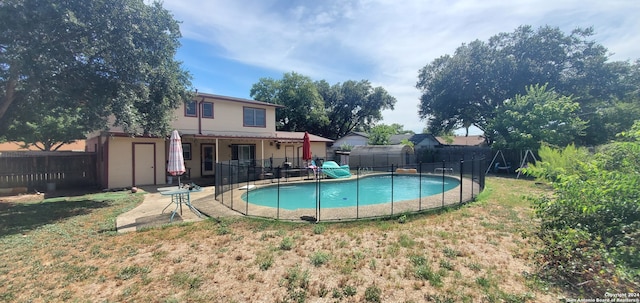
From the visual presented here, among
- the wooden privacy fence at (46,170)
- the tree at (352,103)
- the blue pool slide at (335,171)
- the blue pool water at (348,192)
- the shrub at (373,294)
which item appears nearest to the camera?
the shrub at (373,294)

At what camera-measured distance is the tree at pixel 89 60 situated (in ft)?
22.6

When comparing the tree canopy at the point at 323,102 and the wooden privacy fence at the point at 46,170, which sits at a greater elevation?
the tree canopy at the point at 323,102

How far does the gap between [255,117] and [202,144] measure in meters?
3.91

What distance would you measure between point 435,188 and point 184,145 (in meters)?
14.9

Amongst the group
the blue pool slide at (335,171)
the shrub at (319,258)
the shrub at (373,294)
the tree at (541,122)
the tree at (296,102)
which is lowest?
the shrub at (373,294)

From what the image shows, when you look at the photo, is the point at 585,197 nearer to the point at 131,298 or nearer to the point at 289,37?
the point at 131,298

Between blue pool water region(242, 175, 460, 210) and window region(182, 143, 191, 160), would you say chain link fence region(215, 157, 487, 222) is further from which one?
window region(182, 143, 191, 160)

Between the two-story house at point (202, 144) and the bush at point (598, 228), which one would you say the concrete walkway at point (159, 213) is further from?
the bush at point (598, 228)

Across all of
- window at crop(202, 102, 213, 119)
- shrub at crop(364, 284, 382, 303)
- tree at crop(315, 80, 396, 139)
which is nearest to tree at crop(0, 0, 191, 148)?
window at crop(202, 102, 213, 119)

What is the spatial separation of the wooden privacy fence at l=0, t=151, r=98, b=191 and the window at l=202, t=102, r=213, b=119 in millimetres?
5883

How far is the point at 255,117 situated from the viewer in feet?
59.9

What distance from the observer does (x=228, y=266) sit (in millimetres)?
4234

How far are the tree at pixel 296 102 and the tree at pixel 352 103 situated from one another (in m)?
3.58

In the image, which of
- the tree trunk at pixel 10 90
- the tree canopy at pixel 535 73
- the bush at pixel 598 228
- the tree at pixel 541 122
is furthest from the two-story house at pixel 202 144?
the tree canopy at pixel 535 73
